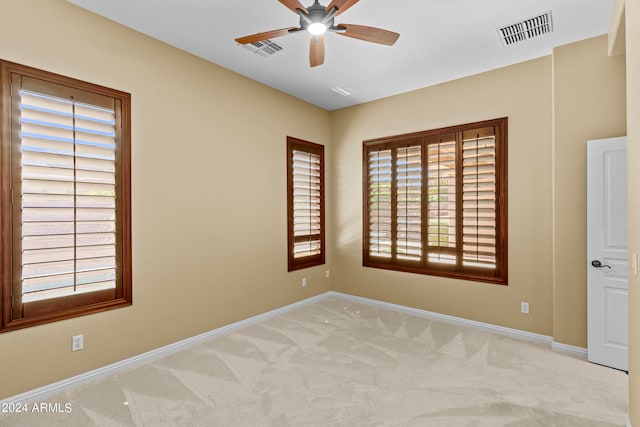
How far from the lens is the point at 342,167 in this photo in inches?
202

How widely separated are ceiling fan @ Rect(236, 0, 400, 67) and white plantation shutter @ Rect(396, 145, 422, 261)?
2223mm

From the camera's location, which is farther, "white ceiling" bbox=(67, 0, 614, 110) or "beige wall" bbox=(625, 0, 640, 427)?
"white ceiling" bbox=(67, 0, 614, 110)

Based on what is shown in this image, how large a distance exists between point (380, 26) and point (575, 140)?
2163 millimetres

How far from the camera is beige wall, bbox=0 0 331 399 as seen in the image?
8.00 feet

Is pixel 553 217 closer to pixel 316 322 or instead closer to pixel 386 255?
pixel 386 255

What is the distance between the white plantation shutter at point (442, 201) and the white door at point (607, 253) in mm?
1348

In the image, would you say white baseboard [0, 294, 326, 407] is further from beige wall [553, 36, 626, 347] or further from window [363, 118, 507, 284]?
beige wall [553, 36, 626, 347]

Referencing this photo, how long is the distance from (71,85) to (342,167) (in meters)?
3.50

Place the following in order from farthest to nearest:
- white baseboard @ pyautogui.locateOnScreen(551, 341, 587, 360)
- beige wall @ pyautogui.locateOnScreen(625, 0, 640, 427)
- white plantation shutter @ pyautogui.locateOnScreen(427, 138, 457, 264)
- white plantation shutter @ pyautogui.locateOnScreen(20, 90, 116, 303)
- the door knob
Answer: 1. white plantation shutter @ pyautogui.locateOnScreen(427, 138, 457, 264)
2. white baseboard @ pyautogui.locateOnScreen(551, 341, 587, 360)
3. the door knob
4. white plantation shutter @ pyautogui.locateOnScreen(20, 90, 116, 303)
5. beige wall @ pyautogui.locateOnScreen(625, 0, 640, 427)

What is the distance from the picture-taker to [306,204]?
4.82 metres

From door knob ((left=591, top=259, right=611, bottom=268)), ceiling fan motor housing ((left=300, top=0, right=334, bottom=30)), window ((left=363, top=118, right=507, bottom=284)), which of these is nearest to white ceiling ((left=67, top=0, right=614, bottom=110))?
ceiling fan motor housing ((left=300, top=0, right=334, bottom=30))

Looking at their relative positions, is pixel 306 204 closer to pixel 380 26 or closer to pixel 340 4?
pixel 380 26

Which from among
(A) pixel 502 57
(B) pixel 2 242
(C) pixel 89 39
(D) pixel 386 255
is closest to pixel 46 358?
(B) pixel 2 242

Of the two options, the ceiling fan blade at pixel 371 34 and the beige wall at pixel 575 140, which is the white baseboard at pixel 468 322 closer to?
the beige wall at pixel 575 140
